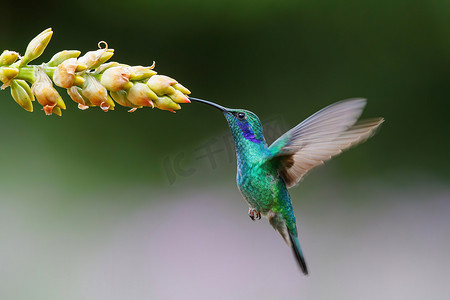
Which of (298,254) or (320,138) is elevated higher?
(320,138)

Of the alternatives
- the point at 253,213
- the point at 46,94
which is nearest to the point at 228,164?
the point at 253,213

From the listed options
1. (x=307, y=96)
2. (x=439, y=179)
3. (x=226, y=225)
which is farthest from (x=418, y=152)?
(x=226, y=225)

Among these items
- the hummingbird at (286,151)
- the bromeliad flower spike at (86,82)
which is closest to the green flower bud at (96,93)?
the bromeliad flower spike at (86,82)

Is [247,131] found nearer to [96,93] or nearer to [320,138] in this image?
[320,138]

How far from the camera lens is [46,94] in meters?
1.03

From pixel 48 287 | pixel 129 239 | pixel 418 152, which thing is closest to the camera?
pixel 48 287

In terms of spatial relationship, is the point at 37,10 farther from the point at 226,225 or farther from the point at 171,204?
the point at 226,225

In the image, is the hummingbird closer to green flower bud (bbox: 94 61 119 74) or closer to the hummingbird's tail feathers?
the hummingbird's tail feathers

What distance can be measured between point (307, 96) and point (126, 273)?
2195 millimetres

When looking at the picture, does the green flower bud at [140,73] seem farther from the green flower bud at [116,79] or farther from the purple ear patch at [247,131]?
the purple ear patch at [247,131]

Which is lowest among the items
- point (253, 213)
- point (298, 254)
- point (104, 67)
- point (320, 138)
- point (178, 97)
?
point (298, 254)

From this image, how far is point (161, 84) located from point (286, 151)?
16.3 inches

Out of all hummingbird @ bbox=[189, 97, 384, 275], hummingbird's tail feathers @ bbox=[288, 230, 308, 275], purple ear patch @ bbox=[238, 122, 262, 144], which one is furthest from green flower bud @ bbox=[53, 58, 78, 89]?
hummingbird's tail feathers @ bbox=[288, 230, 308, 275]

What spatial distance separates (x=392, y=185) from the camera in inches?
172
